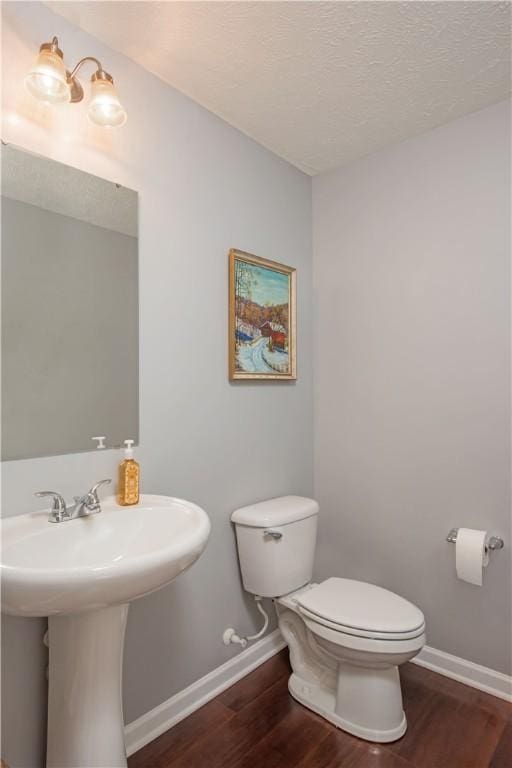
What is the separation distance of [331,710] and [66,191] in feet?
6.62

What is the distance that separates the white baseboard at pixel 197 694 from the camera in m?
1.43

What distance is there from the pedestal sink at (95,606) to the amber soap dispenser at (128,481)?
0.06 metres

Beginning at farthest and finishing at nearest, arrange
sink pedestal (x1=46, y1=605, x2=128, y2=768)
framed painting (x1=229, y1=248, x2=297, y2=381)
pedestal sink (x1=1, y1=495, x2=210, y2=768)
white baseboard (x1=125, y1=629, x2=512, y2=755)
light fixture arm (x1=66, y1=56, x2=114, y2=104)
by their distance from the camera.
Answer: framed painting (x1=229, y1=248, x2=297, y2=381)
white baseboard (x1=125, y1=629, x2=512, y2=755)
light fixture arm (x1=66, y1=56, x2=114, y2=104)
sink pedestal (x1=46, y1=605, x2=128, y2=768)
pedestal sink (x1=1, y1=495, x2=210, y2=768)

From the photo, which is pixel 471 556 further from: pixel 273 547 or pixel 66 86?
pixel 66 86

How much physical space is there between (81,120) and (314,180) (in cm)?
134

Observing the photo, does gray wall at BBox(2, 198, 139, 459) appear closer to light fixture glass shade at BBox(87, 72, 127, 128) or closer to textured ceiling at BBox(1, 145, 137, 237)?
textured ceiling at BBox(1, 145, 137, 237)

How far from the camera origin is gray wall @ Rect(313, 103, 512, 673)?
1.73m

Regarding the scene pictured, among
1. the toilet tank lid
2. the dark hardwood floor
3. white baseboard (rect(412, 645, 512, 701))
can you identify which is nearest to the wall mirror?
the toilet tank lid

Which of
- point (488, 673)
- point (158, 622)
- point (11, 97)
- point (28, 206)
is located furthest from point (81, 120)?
point (488, 673)

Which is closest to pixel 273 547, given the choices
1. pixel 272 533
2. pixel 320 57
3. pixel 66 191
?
pixel 272 533

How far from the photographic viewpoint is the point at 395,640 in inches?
55.8

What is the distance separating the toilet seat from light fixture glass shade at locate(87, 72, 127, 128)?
1.80 metres

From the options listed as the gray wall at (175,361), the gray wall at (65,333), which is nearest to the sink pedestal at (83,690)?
the gray wall at (175,361)

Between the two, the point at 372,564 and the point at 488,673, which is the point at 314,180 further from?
the point at 488,673
